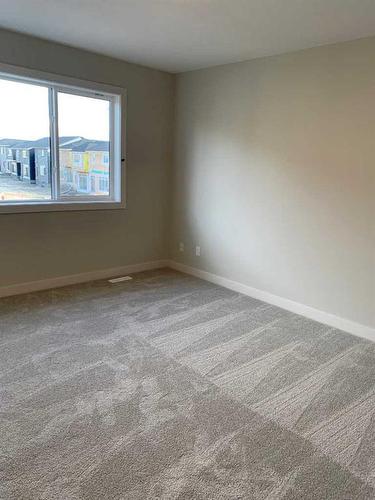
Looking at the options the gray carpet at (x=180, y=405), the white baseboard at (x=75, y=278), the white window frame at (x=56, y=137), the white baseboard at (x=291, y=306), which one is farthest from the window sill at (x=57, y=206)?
the white baseboard at (x=291, y=306)

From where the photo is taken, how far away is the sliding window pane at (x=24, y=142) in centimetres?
361

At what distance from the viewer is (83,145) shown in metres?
4.18

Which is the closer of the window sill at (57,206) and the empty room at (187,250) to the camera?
the empty room at (187,250)

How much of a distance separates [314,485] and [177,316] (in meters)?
1.98

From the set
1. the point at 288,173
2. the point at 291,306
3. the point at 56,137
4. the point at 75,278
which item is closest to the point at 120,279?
the point at 75,278

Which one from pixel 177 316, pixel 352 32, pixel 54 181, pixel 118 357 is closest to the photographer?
pixel 118 357

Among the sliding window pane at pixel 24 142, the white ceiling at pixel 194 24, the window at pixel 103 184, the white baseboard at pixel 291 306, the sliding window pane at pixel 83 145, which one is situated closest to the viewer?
the white ceiling at pixel 194 24

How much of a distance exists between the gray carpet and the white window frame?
1068 mm

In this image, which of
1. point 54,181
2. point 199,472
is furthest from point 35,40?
point 199,472

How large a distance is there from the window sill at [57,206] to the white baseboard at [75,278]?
76cm

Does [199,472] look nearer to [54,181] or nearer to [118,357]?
[118,357]

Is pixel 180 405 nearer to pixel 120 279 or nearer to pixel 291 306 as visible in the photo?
pixel 291 306

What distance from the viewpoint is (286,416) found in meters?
2.13

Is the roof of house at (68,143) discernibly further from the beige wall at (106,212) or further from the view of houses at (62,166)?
the beige wall at (106,212)
